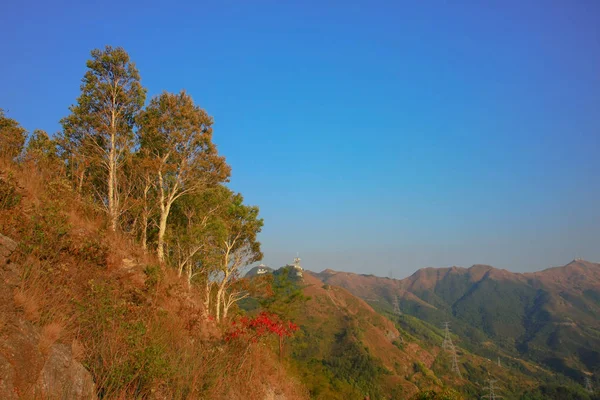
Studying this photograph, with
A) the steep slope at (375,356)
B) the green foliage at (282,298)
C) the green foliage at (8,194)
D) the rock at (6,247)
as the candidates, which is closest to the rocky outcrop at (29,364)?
the rock at (6,247)

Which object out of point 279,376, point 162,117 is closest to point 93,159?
point 162,117

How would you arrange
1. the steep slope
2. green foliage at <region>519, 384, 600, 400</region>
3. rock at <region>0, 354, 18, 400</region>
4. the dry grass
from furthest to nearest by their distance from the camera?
green foliage at <region>519, 384, 600, 400</region> → the steep slope → the dry grass → rock at <region>0, 354, 18, 400</region>

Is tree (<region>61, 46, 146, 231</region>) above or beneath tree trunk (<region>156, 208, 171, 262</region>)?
above

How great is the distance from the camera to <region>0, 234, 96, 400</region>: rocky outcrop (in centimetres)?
362

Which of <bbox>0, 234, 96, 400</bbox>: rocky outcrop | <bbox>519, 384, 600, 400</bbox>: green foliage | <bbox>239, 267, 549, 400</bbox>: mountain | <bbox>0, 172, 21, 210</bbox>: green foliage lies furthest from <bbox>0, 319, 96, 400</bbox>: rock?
<bbox>519, 384, 600, 400</bbox>: green foliage

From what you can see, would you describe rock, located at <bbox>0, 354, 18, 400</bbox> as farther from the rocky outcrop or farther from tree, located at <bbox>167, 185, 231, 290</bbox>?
tree, located at <bbox>167, 185, 231, 290</bbox>

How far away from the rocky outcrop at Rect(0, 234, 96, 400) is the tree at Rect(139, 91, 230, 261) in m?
12.4

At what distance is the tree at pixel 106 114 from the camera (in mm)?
16141

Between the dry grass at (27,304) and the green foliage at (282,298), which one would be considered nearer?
the dry grass at (27,304)

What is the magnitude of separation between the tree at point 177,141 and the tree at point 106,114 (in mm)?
852

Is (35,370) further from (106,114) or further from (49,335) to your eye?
(106,114)

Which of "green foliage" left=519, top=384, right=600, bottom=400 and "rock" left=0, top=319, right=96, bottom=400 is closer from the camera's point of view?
"rock" left=0, top=319, right=96, bottom=400

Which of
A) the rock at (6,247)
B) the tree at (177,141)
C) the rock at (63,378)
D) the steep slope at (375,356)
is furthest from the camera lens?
the steep slope at (375,356)

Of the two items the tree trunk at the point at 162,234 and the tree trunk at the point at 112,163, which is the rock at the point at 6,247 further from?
the tree trunk at the point at 112,163
